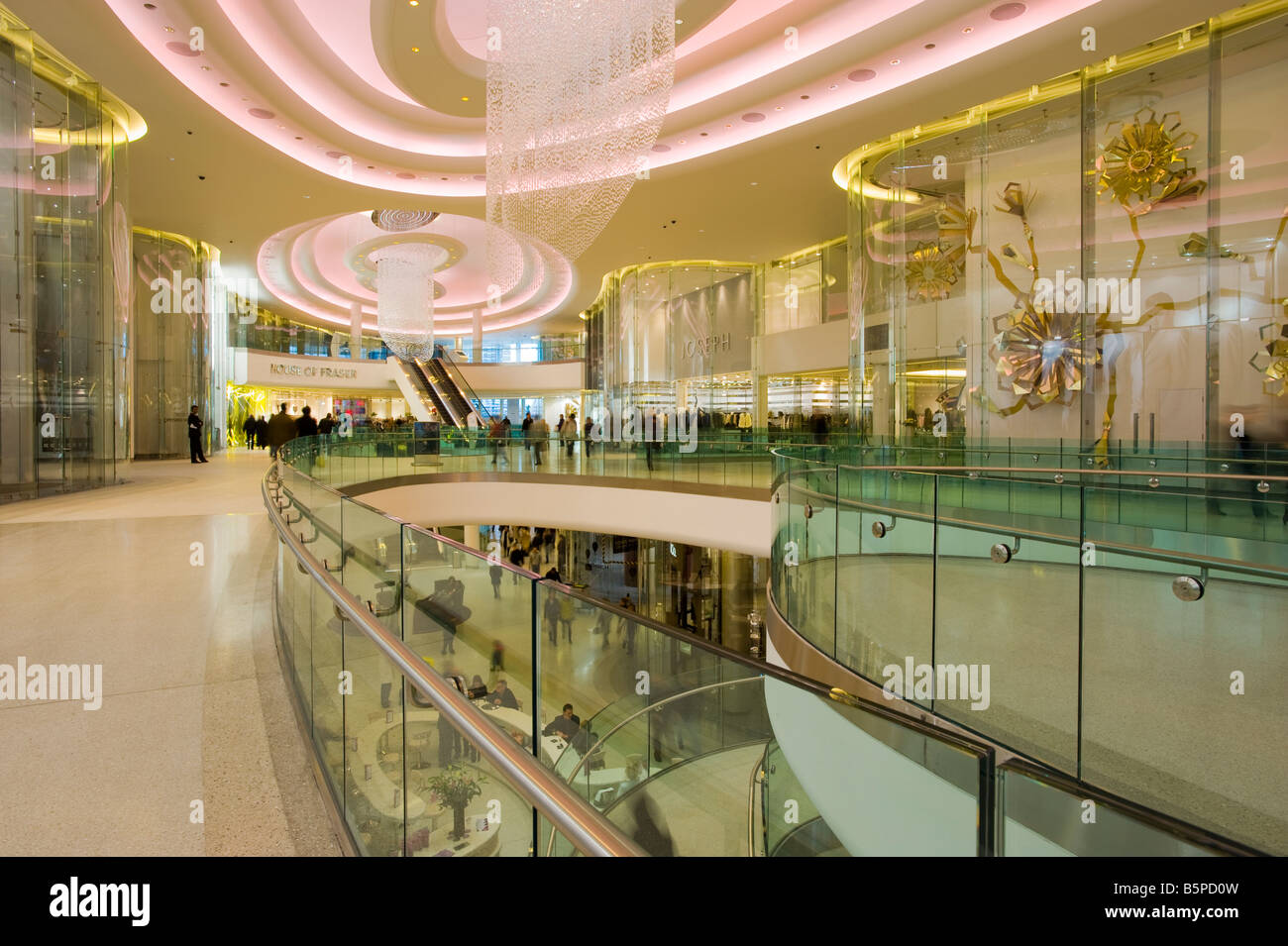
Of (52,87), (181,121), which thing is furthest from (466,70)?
(52,87)

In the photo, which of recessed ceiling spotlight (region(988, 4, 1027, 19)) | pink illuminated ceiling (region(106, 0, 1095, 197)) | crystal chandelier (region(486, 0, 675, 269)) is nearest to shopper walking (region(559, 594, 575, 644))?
crystal chandelier (region(486, 0, 675, 269))

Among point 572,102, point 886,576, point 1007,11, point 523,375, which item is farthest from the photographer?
point 523,375

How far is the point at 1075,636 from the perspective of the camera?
3143 mm

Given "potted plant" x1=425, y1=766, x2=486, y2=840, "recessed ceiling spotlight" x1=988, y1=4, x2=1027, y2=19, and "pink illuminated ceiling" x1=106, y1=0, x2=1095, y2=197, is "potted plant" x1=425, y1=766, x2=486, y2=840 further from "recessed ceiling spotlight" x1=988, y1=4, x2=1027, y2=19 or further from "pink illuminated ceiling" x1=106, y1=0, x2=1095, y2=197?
"recessed ceiling spotlight" x1=988, y1=4, x2=1027, y2=19

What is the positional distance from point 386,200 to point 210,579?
11.1 metres

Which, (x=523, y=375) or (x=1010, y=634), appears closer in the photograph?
(x=1010, y=634)

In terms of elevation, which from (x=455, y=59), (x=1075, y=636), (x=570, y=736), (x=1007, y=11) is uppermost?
(x=455, y=59)

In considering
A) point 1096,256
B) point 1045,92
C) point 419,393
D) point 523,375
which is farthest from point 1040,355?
point 523,375

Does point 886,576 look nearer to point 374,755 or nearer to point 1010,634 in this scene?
point 1010,634

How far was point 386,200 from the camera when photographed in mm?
14234

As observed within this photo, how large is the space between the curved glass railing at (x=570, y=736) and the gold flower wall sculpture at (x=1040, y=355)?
9.74 metres

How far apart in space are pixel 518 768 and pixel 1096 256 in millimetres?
11233

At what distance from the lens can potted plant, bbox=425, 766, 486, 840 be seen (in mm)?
2189
